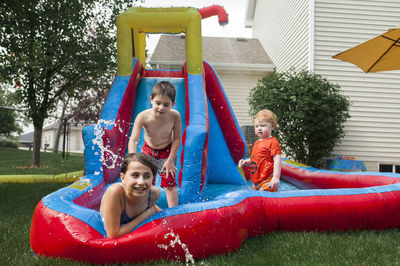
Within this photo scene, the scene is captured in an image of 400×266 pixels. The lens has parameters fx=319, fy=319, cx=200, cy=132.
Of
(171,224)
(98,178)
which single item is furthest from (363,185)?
(98,178)

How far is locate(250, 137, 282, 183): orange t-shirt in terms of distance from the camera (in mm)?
3438

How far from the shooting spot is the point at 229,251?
2.32 meters

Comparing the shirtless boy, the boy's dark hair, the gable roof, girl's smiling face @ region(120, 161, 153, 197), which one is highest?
the gable roof

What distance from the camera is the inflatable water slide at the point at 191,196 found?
2158 millimetres

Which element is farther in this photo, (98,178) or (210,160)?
(210,160)

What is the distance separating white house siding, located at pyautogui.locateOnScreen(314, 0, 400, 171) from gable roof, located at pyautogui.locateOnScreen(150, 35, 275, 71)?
2.89 m

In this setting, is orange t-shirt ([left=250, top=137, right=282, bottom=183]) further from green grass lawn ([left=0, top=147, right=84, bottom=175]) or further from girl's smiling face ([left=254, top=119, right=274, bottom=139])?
green grass lawn ([left=0, top=147, right=84, bottom=175])

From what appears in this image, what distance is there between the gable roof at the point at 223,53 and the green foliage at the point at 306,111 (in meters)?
3.58

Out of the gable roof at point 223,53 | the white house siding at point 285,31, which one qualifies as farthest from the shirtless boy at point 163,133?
the gable roof at point 223,53

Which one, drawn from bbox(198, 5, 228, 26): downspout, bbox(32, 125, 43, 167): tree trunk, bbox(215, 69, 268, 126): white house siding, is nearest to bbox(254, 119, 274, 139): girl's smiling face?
bbox(198, 5, 228, 26): downspout

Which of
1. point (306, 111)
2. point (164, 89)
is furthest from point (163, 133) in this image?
point (306, 111)

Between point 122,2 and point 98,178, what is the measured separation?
6.64m

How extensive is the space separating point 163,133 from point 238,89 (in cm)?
781

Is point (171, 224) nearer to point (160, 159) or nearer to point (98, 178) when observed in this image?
point (160, 159)
